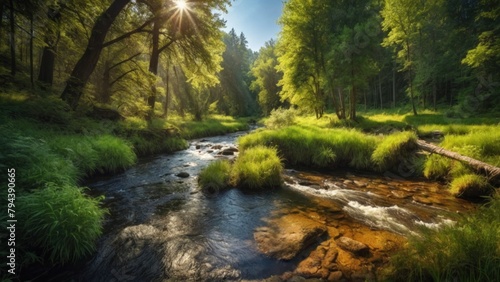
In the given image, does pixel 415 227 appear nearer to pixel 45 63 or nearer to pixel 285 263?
pixel 285 263

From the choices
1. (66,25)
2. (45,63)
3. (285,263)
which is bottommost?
(285,263)

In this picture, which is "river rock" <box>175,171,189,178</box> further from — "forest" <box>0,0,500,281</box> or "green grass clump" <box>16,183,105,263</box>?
"green grass clump" <box>16,183,105,263</box>

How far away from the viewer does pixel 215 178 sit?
7578 millimetres

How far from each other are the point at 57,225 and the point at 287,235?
157 inches

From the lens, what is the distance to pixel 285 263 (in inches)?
152

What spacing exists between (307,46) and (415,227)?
20.5m

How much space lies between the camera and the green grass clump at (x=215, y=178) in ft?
24.3

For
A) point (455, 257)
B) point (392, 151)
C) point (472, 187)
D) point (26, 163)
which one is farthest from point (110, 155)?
point (472, 187)

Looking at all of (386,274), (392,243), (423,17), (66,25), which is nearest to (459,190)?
(392,243)

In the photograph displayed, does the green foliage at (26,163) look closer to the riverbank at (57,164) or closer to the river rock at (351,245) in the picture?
the riverbank at (57,164)

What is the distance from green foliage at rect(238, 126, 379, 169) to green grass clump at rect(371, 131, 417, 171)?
0.40m

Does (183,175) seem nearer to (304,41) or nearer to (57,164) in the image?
(57,164)

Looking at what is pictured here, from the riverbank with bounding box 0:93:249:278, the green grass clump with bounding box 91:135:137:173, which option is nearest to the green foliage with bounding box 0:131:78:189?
the riverbank with bounding box 0:93:249:278

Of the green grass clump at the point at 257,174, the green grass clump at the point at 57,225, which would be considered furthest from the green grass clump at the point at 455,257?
the green grass clump at the point at 57,225
